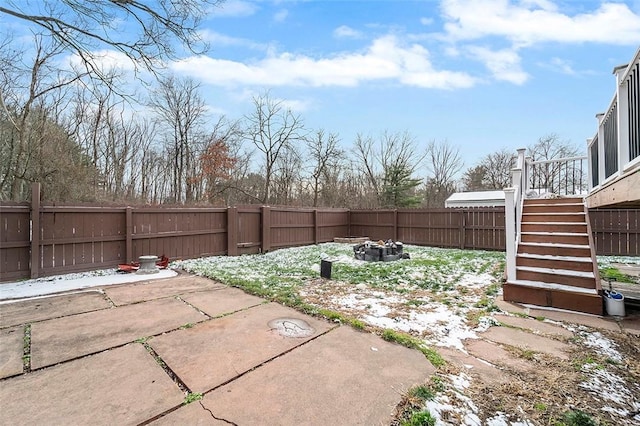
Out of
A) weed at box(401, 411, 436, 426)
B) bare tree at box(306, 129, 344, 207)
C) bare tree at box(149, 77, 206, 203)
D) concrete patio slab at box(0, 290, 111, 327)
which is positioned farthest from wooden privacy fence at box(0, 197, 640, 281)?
weed at box(401, 411, 436, 426)

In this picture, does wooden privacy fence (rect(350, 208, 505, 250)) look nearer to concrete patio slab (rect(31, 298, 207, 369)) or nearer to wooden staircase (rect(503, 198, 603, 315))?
wooden staircase (rect(503, 198, 603, 315))

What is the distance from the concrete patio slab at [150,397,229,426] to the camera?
4.96 ft

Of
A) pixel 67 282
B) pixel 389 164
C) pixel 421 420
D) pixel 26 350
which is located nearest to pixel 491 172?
pixel 389 164

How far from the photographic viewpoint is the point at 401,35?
291 inches

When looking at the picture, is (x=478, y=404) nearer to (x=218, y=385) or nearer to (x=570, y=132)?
(x=218, y=385)

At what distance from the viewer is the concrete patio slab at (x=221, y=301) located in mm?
3400

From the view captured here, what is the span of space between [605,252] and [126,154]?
54.6 feet

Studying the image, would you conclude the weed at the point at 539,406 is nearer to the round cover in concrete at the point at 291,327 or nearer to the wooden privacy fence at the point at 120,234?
the round cover in concrete at the point at 291,327

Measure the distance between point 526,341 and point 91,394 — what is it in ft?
11.5

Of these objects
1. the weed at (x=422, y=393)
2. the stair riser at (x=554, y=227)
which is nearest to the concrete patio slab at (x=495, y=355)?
the weed at (x=422, y=393)

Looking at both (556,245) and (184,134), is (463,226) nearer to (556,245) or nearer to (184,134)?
(556,245)

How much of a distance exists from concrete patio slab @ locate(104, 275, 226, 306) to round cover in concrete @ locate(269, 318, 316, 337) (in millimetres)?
1931

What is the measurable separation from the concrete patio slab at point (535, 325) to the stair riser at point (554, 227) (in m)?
2.26

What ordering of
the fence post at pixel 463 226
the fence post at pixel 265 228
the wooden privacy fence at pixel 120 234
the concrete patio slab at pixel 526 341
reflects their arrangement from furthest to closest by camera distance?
1. the fence post at pixel 463 226
2. the fence post at pixel 265 228
3. the wooden privacy fence at pixel 120 234
4. the concrete patio slab at pixel 526 341
